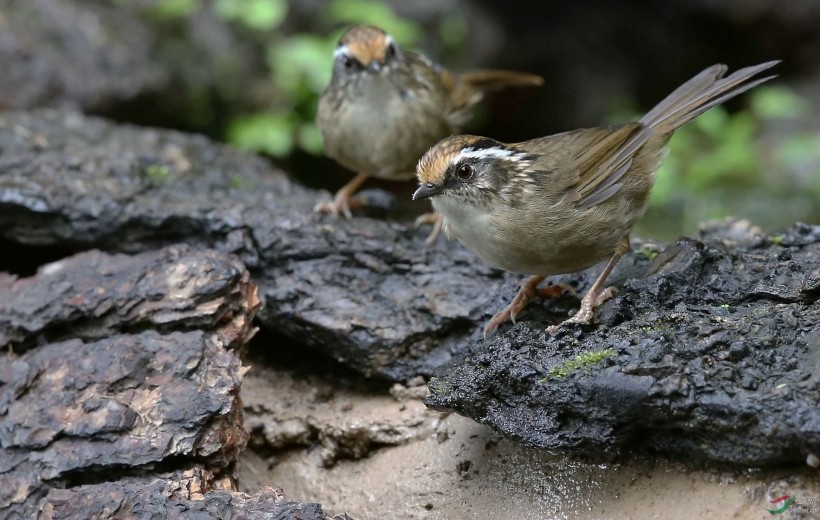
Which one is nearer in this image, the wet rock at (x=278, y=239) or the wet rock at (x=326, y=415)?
the wet rock at (x=326, y=415)

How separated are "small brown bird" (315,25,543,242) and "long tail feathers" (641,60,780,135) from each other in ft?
4.97

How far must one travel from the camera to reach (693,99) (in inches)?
162

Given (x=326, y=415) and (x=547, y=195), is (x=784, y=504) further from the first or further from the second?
(x=326, y=415)

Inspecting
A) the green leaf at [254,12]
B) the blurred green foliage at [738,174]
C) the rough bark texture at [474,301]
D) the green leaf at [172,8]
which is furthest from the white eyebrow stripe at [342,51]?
the blurred green foliage at [738,174]

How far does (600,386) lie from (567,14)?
7819mm

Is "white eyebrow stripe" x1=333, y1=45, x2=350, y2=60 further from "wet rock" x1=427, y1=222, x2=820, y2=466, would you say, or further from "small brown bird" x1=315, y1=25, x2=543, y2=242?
"wet rock" x1=427, y1=222, x2=820, y2=466

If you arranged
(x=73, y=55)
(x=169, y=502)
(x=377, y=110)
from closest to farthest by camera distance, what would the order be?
(x=169, y=502) < (x=377, y=110) < (x=73, y=55)

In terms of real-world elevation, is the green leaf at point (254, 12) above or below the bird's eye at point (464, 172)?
below

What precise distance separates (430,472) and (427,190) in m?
1.25

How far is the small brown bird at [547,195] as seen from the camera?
12.4ft

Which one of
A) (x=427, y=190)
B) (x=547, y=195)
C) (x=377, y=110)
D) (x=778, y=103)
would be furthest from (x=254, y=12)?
(x=778, y=103)

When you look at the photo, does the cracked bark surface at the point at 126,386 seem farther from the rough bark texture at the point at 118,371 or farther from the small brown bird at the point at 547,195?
the small brown bird at the point at 547,195

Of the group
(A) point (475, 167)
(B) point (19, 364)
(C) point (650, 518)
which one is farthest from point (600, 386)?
(B) point (19, 364)

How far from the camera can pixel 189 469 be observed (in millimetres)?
3432
